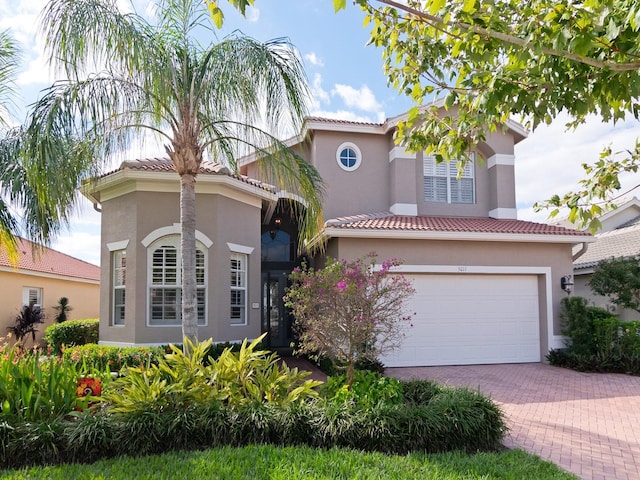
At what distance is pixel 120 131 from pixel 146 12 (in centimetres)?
235

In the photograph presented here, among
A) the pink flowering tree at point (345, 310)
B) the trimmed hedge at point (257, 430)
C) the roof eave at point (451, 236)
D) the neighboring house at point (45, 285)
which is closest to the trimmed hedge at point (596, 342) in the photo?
the roof eave at point (451, 236)

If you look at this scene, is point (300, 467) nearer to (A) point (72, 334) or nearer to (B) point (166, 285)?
(B) point (166, 285)

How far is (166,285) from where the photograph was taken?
11453 mm

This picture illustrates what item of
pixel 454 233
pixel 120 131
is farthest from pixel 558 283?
pixel 120 131

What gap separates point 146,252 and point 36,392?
5.53m

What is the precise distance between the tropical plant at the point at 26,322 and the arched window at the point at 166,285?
34.4 feet

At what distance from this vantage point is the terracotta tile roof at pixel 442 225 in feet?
42.5

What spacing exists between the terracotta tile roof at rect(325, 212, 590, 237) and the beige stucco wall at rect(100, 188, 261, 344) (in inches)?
117

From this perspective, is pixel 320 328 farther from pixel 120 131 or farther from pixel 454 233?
pixel 454 233

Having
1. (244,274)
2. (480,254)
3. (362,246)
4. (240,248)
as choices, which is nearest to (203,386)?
(240,248)

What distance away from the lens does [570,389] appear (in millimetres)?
10352

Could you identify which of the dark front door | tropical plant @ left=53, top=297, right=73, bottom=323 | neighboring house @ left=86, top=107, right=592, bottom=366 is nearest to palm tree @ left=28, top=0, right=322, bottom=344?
neighboring house @ left=86, top=107, right=592, bottom=366

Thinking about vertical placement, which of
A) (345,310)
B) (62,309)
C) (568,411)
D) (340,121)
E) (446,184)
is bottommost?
(568,411)

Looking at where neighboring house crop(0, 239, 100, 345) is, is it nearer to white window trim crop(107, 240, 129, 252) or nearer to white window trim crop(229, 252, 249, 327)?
white window trim crop(107, 240, 129, 252)
